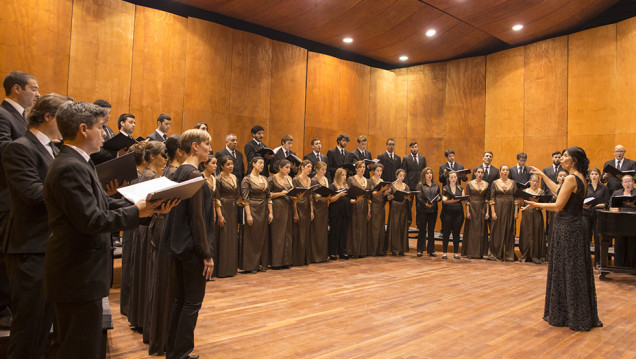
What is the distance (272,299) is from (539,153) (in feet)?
22.2

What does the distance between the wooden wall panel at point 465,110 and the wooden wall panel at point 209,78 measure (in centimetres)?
484

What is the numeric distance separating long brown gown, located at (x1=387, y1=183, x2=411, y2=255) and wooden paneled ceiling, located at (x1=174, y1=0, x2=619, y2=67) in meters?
3.20

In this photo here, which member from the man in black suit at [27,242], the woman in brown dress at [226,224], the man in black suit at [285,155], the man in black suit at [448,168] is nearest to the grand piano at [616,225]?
the man in black suit at [448,168]

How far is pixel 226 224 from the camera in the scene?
5316 mm

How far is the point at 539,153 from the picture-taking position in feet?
28.7

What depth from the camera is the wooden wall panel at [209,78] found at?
7.43 metres

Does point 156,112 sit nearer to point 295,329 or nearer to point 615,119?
point 295,329

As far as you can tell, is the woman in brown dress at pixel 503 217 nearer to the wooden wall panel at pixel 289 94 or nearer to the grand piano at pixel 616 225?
the grand piano at pixel 616 225

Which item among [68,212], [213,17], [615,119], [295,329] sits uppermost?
[213,17]

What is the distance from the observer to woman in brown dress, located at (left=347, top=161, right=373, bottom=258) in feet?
23.2

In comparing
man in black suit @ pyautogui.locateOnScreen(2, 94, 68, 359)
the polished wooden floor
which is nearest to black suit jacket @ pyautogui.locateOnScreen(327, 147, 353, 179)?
the polished wooden floor

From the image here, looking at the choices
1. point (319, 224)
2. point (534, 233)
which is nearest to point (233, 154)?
point (319, 224)

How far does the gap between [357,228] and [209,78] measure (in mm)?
3580

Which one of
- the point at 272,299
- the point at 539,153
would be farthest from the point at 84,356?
the point at 539,153
